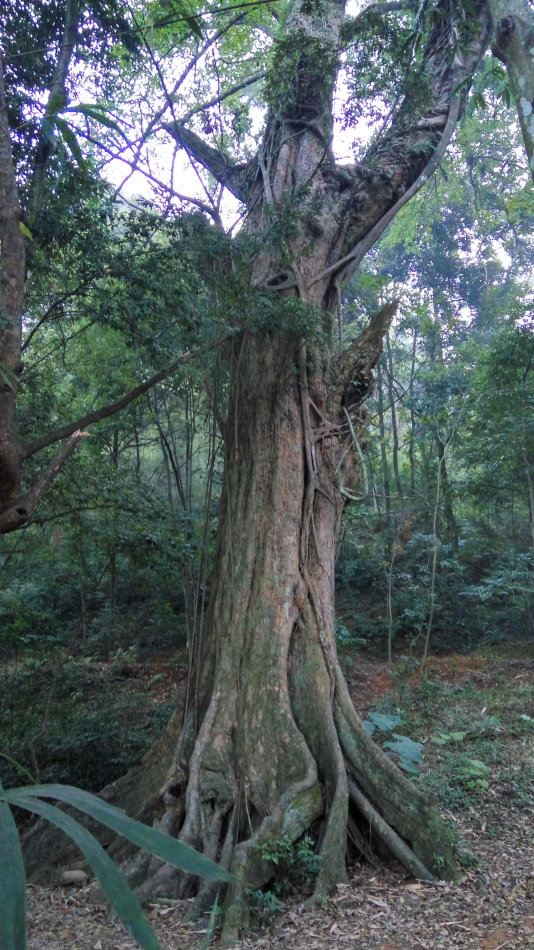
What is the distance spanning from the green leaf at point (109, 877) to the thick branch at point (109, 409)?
11.9 feet

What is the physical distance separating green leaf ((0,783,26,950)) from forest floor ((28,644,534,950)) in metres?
1.85

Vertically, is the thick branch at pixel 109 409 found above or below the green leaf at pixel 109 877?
above

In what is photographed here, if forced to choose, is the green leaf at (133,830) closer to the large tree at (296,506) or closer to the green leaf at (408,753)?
the large tree at (296,506)

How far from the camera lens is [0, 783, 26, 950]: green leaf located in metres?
0.93

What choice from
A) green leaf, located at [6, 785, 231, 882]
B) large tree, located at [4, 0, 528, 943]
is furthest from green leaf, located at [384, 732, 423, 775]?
green leaf, located at [6, 785, 231, 882]

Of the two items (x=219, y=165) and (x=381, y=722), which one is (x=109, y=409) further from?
(x=219, y=165)

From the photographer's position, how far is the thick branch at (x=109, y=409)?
4762 millimetres

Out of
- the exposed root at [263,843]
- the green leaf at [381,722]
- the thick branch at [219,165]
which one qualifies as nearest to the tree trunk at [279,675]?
the exposed root at [263,843]

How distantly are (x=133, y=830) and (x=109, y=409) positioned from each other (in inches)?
175

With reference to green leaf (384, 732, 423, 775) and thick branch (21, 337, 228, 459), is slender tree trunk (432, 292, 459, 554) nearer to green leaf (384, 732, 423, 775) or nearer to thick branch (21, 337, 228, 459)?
green leaf (384, 732, 423, 775)

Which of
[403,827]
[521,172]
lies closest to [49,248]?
[403,827]

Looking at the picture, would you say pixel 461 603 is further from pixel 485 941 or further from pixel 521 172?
pixel 521 172

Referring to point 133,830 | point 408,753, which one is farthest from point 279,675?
point 133,830

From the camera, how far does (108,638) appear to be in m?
11.2
